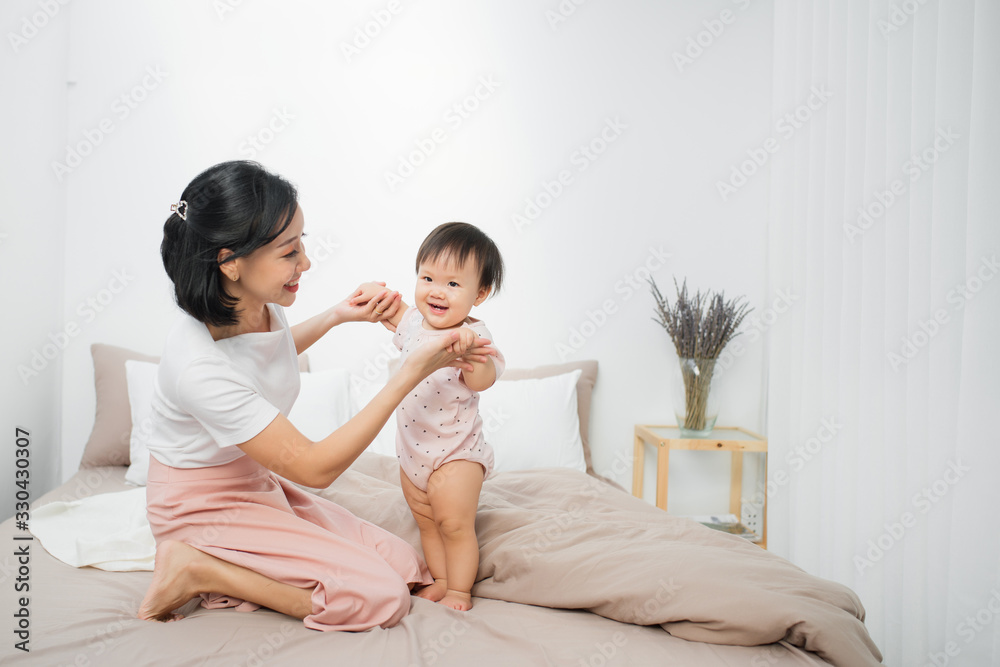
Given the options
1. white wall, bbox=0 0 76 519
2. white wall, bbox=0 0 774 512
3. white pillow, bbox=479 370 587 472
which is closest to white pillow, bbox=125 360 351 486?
white wall, bbox=0 0 774 512

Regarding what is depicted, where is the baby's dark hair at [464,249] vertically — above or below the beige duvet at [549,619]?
above

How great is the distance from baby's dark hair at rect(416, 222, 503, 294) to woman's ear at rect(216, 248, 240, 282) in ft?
1.33

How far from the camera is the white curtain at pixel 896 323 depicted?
1581mm

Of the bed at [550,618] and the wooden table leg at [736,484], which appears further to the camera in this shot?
the wooden table leg at [736,484]

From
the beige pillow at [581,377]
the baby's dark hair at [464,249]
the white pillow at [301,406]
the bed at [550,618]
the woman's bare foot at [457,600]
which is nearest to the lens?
the bed at [550,618]

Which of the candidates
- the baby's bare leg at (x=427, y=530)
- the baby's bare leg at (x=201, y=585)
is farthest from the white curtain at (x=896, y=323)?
the baby's bare leg at (x=201, y=585)

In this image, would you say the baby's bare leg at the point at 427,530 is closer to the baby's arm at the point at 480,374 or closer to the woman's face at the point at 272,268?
the baby's arm at the point at 480,374

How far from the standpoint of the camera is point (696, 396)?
265cm

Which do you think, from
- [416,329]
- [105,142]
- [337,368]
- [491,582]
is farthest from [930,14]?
[105,142]

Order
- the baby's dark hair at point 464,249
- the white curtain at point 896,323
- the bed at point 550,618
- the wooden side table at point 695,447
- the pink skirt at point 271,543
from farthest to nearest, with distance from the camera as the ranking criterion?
the wooden side table at point 695,447, the white curtain at point 896,323, the baby's dark hair at point 464,249, the pink skirt at point 271,543, the bed at point 550,618

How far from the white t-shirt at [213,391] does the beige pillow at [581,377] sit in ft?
4.45

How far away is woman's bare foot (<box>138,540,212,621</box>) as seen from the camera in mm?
1146

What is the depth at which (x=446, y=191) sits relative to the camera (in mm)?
2773

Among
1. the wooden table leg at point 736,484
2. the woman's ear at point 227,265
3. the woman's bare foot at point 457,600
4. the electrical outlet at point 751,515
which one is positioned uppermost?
the woman's ear at point 227,265
